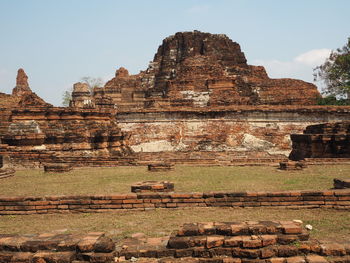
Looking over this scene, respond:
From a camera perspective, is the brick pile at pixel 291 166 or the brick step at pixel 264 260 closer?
the brick step at pixel 264 260

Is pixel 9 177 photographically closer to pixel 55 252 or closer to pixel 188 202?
pixel 188 202

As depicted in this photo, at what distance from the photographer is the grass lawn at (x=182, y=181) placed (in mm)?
6398

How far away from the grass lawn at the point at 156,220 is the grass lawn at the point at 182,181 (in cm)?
125

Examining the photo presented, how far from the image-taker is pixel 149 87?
101ft

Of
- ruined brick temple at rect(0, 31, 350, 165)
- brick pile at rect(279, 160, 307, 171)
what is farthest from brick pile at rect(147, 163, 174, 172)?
brick pile at rect(279, 160, 307, 171)

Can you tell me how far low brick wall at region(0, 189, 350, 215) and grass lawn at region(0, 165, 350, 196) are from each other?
0.96m

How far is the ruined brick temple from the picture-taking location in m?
11.7

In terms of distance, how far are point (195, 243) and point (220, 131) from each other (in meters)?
13.8

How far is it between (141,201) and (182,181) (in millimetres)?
2229

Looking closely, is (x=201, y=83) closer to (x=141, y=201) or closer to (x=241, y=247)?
(x=141, y=201)

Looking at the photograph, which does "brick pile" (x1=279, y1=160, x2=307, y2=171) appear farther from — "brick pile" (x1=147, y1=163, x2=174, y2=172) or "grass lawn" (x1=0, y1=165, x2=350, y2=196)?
"brick pile" (x1=147, y1=163, x2=174, y2=172)

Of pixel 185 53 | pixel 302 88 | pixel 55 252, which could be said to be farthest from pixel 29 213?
pixel 185 53

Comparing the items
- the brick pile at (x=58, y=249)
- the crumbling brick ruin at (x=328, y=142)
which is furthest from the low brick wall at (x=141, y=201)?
the crumbling brick ruin at (x=328, y=142)

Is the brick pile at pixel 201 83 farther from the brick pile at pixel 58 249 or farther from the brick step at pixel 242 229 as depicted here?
the brick step at pixel 242 229
